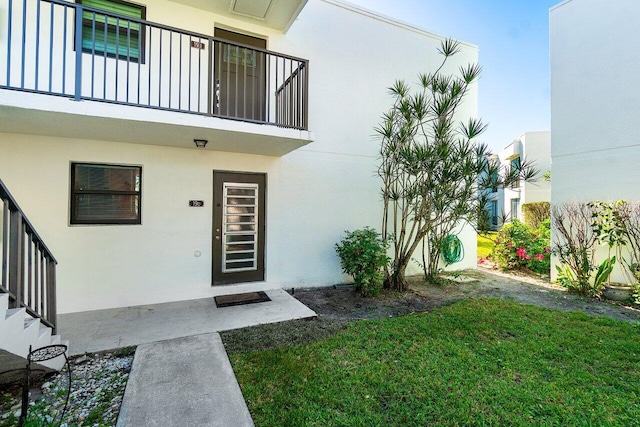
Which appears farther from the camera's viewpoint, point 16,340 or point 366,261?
point 366,261

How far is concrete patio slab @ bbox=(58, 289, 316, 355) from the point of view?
3.80 metres

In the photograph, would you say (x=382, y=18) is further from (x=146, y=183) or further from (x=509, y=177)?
(x=146, y=183)

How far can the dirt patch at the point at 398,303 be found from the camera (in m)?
3.97

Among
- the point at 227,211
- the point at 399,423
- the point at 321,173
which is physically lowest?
the point at 399,423

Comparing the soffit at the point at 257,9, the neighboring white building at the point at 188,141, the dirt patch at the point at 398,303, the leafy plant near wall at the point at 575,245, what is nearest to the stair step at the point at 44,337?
the dirt patch at the point at 398,303

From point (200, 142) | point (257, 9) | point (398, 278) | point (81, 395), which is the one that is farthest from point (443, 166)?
point (81, 395)

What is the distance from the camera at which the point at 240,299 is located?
5.45 meters

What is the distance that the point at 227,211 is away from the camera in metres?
5.82

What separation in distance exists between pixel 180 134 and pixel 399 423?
4.83 m

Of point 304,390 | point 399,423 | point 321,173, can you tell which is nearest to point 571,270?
point 321,173

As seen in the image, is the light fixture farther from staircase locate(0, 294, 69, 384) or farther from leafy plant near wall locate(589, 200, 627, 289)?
leafy plant near wall locate(589, 200, 627, 289)

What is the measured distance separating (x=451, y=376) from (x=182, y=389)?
111 inches

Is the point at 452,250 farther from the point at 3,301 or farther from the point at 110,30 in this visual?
the point at 110,30

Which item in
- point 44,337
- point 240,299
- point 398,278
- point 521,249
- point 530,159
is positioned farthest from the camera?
point 530,159
